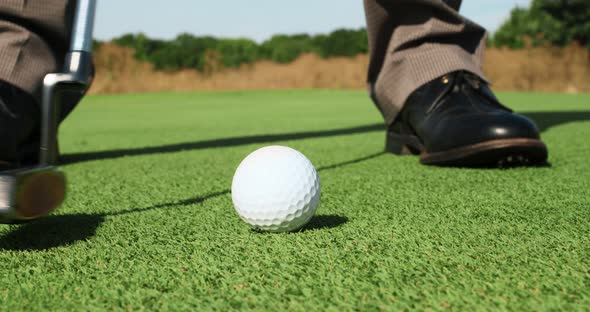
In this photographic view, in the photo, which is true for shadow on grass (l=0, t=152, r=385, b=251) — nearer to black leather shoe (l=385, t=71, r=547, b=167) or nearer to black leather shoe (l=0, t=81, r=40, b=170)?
black leather shoe (l=0, t=81, r=40, b=170)

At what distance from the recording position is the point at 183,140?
4.37m

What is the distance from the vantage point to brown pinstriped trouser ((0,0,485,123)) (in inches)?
88.2

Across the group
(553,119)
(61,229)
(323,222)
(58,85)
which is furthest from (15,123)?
(553,119)

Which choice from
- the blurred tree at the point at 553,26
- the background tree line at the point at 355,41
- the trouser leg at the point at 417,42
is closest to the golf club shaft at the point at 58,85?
the trouser leg at the point at 417,42

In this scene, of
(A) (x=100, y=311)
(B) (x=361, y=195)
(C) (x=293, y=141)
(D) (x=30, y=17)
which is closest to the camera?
(A) (x=100, y=311)

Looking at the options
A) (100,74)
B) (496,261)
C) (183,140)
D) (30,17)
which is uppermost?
(30,17)

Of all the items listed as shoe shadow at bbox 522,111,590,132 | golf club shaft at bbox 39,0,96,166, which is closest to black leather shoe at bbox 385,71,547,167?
golf club shaft at bbox 39,0,96,166

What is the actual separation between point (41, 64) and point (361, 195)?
1.41m

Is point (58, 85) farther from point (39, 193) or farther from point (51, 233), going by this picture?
point (51, 233)

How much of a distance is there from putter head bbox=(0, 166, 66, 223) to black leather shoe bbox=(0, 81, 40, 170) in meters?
0.94

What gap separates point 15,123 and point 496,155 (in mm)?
1859

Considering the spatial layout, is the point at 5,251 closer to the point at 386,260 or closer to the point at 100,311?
the point at 100,311

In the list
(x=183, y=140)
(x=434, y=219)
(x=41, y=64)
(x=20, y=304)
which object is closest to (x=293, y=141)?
(x=183, y=140)

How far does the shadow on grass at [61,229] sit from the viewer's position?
51.4 inches
